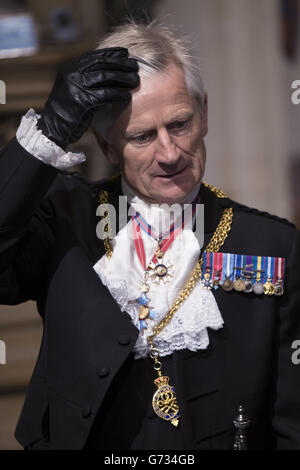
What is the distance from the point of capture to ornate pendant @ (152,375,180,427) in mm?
2006

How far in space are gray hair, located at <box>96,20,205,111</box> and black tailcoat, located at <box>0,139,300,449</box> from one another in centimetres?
40

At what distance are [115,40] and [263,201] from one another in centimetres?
463

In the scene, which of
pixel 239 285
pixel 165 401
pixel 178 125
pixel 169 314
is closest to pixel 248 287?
pixel 239 285

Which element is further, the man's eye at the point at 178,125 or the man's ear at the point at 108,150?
the man's ear at the point at 108,150

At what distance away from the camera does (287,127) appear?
661 cm

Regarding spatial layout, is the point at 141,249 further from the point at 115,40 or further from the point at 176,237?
the point at 115,40

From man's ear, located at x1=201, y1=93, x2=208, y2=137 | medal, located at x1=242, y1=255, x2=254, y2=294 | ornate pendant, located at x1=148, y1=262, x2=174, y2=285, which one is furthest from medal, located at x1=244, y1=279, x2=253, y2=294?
man's ear, located at x1=201, y1=93, x2=208, y2=137

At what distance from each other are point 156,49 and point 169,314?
0.76 meters

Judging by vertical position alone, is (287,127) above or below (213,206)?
below

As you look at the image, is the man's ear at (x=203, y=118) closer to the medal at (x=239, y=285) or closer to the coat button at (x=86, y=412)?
the medal at (x=239, y=285)

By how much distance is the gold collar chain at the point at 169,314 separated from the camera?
201 centimetres

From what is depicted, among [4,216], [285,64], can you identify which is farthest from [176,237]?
[285,64]

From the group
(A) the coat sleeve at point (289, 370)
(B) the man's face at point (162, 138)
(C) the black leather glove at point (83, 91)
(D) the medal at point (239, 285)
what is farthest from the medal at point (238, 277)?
(C) the black leather glove at point (83, 91)

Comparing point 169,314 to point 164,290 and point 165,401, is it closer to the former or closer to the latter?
point 164,290
